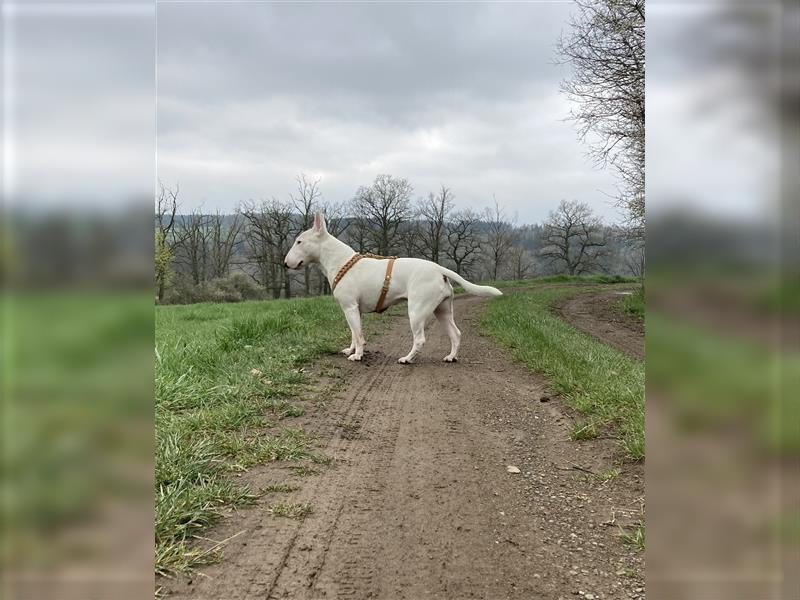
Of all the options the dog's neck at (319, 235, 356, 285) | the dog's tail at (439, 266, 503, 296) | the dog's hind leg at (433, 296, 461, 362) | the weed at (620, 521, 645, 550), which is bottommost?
the weed at (620, 521, 645, 550)

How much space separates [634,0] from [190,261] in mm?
32610

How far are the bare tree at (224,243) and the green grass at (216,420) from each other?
33.7m

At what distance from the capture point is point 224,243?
40219 millimetres

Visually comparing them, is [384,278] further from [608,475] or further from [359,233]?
[359,233]

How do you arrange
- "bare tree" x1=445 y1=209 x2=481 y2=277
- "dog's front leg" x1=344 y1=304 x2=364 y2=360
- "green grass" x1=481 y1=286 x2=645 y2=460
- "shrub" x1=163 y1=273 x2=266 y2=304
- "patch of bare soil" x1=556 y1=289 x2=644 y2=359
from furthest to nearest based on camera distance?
"bare tree" x1=445 y1=209 x2=481 y2=277 → "shrub" x1=163 y1=273 x2=266 y2=304 → "patch of bare soil" x1=556 y1=289 x2=644 y2=359 → "dog's front leg" x1=344 y1=304 x2=364 y2=360 → "green grass" x1=481 y1=286 x2=645 y2=460

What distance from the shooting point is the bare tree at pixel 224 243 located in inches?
1554

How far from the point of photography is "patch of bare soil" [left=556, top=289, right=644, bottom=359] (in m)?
9.62

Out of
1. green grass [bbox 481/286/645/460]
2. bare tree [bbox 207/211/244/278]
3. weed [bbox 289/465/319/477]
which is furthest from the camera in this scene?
bare tree [bbox 207/211/244/278]

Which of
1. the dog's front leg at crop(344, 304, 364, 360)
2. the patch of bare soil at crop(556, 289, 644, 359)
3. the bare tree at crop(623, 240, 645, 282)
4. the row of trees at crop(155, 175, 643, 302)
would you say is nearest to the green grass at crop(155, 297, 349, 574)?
the dog's front leg at crop(344, 304, 364, 360)

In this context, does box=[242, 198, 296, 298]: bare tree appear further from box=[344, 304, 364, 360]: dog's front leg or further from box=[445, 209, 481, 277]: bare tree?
box=[344, 304, 364, 360]: dog's front leg

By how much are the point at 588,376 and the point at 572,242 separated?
50408mm
